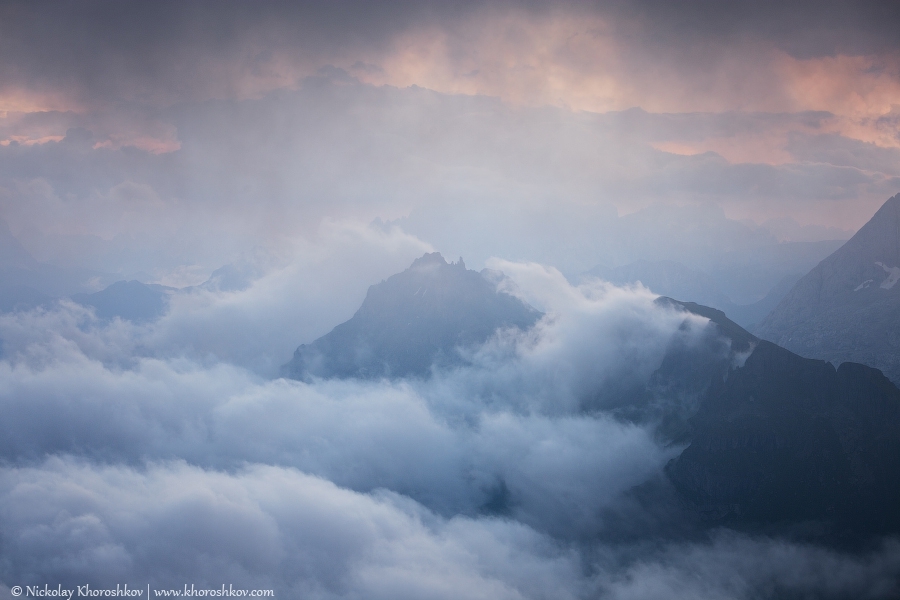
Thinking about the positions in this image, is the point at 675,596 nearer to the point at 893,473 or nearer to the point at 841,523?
the point at 841,523

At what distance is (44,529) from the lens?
19288 cm

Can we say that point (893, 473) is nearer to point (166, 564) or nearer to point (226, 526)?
point (226, 526)

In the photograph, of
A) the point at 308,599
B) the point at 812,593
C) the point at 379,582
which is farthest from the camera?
the point at 379,582

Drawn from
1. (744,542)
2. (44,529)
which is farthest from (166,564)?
(744,542)

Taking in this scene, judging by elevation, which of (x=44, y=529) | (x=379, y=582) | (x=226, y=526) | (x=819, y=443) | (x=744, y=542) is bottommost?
(x=744, y=542)

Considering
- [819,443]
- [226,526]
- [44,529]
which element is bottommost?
[819,443]

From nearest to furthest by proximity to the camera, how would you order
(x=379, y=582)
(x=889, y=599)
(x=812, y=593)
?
(x=889, y=599)
(x=812, y=593)
(x=379, y=582)

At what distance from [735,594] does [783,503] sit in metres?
47.7

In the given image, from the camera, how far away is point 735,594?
170500mm

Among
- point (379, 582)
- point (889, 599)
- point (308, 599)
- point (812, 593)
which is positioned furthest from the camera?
point (379, 582)

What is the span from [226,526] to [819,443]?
813ft

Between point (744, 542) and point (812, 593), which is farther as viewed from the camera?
point (744, 542)

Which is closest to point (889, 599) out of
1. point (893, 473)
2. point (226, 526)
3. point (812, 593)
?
point (812, 593)

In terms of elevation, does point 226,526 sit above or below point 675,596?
above
